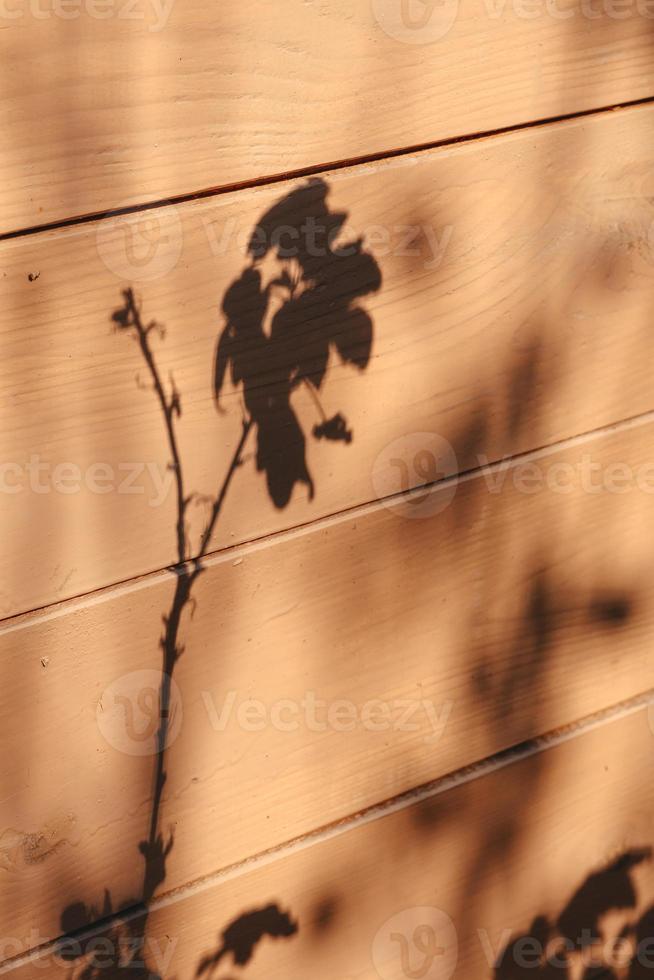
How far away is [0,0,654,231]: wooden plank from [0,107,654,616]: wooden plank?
0.03 metres

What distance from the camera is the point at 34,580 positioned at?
907mm

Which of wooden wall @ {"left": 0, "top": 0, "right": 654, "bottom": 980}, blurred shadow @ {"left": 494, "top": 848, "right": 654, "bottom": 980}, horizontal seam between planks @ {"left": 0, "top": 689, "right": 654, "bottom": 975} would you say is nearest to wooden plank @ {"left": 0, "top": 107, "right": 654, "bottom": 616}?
wooden wall @ {"left": 0, "top": 0, "right": 654, "bottom": 980}

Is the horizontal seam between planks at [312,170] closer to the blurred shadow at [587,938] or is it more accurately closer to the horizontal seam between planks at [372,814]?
the horizontal seam between planks at [372,814]

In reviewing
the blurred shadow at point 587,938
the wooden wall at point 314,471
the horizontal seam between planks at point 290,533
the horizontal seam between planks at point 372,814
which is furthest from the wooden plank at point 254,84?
the blurred shadow at point 587,938

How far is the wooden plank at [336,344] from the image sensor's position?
864 mm

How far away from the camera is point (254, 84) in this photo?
0.85 metres

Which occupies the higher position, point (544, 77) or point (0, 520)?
point (544, 77)

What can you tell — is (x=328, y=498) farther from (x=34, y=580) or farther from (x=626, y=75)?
(x=626, y=75)

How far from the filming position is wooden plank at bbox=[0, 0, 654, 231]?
80 cm

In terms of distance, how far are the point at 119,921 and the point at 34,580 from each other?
0.40 meters

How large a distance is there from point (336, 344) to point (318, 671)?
349 millimetres

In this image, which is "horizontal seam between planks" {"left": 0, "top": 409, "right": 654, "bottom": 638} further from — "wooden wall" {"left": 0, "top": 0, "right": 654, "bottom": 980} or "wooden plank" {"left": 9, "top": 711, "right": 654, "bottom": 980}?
"wooden plank" {"left": 9, "top": 711, "right": 654, "bottom": 980}

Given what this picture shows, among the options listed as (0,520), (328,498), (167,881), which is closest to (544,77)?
(328,498)

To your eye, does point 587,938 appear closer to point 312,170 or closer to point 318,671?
point 318,671
